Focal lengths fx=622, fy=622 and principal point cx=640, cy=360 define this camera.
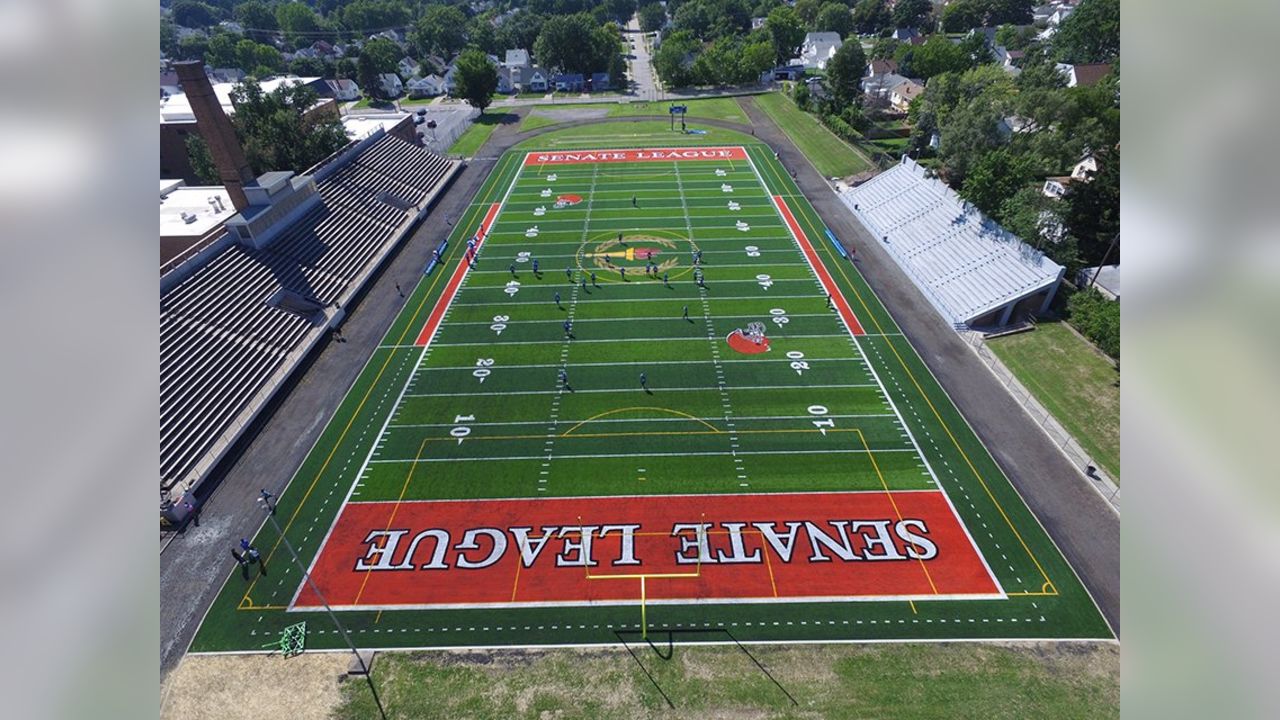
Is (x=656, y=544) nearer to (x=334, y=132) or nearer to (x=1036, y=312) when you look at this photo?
(x=1036, y=312)

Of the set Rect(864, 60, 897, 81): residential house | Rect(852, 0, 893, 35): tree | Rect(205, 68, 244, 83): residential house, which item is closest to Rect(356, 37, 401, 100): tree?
Rect(205, 68, 244, 83): residential house

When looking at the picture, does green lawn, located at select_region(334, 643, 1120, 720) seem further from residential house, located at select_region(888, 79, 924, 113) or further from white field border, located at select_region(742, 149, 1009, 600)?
residential house, located at select_region(888, 79, 924, 113)

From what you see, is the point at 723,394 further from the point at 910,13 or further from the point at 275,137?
the point at 910,13

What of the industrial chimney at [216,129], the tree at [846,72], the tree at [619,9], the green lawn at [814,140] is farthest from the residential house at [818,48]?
the industrial chimney at [216,129]

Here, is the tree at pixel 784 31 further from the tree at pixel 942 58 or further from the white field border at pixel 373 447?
the white field border at pixel 373 447

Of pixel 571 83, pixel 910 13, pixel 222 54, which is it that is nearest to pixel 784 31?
pixel 571 83
